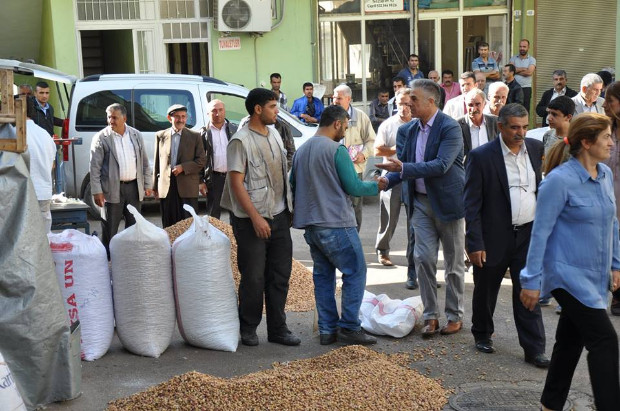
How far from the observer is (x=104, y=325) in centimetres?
668

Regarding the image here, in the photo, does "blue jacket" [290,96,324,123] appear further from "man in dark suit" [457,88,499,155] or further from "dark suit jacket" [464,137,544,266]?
"dark suit jacket" [464,137,544,266]

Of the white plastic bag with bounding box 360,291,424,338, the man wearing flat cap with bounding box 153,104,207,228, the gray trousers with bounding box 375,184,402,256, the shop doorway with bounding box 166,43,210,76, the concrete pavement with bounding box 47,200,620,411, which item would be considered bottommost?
the concrete pavement with bounding box 47,200,620,411

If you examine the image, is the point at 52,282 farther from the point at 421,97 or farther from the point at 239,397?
the point at 421,97

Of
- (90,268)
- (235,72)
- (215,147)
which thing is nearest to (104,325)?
(90,268)

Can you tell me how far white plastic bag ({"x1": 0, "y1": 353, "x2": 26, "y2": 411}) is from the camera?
185 inches

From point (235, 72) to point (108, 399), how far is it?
47.1 ft

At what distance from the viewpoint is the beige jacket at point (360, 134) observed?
9.91m

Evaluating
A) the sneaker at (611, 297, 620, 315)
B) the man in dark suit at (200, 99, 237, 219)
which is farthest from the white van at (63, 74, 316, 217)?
the sneaker at (611, 297, 620, 315)

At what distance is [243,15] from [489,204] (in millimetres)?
13362

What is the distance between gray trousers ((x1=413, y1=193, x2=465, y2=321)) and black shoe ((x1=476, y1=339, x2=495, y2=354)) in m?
0.50

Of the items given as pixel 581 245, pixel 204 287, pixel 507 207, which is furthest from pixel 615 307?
pixel 204 287

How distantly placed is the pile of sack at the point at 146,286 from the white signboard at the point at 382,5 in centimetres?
1439

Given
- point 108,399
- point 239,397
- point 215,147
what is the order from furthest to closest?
point 215,147 → point 108,399 → point 239,397

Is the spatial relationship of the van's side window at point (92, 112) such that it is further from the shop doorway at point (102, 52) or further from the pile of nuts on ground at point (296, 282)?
the shop doorway at point (102, 52)
